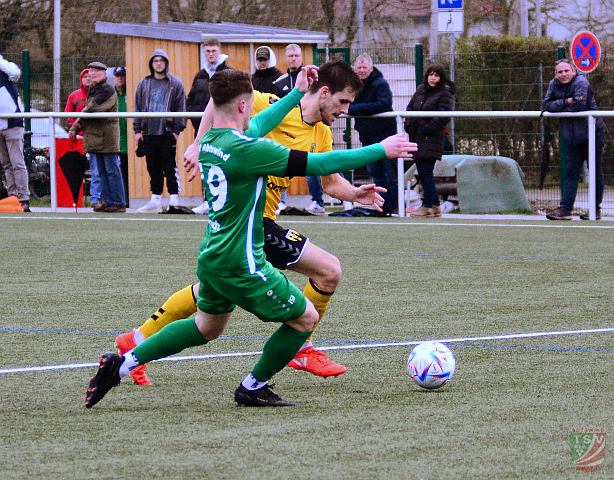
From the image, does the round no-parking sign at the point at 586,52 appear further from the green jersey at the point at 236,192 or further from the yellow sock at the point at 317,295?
the green jersey at the point at 236,192

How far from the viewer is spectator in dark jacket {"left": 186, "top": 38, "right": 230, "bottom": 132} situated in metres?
16.8

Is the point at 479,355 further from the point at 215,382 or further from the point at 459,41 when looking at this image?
the point at 459,41

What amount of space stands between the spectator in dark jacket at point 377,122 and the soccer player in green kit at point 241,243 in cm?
1067

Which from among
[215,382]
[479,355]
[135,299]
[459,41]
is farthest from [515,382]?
[459,41]

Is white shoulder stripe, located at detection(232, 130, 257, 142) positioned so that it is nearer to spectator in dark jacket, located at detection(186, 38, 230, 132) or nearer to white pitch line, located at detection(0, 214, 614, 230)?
white pitch line, located at detection(0, 214, 614, 230)

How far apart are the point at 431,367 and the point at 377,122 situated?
10.8 m

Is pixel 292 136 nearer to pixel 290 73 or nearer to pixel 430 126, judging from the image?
pixel 290 73

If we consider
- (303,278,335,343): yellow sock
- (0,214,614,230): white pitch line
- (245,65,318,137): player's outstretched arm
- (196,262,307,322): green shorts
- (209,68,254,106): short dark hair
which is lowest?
(0,214,614,230): white pitch line

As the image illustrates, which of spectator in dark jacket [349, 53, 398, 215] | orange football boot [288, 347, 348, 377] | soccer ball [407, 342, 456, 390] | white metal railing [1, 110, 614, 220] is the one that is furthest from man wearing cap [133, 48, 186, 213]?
soccer ball [407, 342, 456, 390]

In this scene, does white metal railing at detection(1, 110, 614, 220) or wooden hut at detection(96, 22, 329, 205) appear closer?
white metal railing at detection(1, 110, 614, 220)

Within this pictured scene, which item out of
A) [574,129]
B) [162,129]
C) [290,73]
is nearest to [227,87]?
[290,73]

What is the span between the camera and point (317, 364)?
6797 mm
